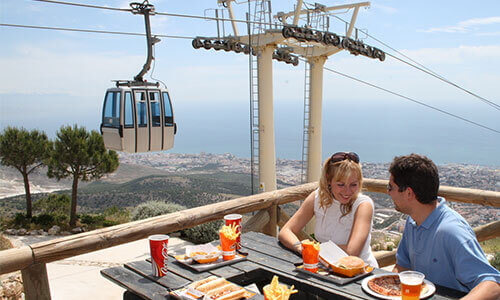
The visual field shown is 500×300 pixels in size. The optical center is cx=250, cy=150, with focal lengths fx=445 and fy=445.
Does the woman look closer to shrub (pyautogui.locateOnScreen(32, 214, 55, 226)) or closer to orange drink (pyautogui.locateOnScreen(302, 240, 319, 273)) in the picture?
orange drink (pyautogui.locateOnScreen(302, 240, 319, 273))

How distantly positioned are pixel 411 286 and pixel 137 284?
1173 millimetres

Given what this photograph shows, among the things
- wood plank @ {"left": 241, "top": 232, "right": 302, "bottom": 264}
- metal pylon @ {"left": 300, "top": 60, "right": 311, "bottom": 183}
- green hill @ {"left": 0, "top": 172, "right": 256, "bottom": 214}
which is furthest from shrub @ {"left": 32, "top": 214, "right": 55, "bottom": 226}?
wood plank @ {"left": 241, "top": 232, "right": 302, "bottom": 264}

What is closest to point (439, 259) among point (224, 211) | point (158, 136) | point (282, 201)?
point (224, 211)

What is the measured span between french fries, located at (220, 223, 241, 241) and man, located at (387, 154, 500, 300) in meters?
0.82

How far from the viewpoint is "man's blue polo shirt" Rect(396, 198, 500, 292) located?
5.82 feet

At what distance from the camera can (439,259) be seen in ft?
6.37

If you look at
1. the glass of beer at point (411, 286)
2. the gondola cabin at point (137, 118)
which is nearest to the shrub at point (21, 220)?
the gondola cabin at point (137, 118)

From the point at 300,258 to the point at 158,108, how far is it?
2.43 meters

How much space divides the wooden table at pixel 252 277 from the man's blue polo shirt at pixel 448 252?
87 mm

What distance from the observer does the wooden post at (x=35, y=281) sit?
95.4 inches

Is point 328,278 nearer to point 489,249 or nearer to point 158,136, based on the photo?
point 158,136

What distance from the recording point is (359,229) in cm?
253

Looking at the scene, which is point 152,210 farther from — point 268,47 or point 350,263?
point 350,263

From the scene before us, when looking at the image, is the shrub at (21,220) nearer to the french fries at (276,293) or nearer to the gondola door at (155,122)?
the gondola door at (155,122)
